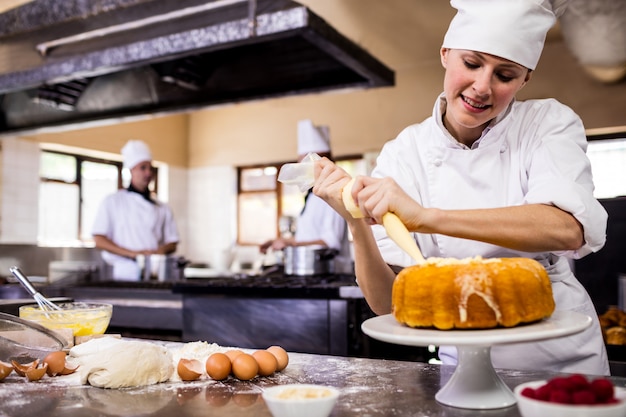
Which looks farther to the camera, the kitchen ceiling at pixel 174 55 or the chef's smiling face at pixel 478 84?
the kitchen ceiling at pixel 174 55

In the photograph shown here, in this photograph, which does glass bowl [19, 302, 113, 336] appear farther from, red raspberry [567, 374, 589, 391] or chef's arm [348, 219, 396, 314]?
red raspberry [567, 374, 589, 391]

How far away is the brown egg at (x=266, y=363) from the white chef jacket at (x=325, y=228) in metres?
2.82

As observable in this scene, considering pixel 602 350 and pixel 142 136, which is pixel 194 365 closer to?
pixel 602 350

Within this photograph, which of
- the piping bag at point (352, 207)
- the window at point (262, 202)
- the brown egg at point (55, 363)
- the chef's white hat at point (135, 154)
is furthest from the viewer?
the window at point (262, 202)

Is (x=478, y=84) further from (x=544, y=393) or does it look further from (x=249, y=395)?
(x=249, y=395)

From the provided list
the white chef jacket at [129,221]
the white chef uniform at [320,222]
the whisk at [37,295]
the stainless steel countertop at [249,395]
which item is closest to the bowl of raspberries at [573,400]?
the stainless steel countertop at [249,395]

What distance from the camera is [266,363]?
1.26 meters

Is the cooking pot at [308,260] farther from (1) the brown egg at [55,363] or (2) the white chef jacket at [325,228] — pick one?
(1) the brown egg at [55,363]

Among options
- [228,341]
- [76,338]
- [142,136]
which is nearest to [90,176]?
[142,136]

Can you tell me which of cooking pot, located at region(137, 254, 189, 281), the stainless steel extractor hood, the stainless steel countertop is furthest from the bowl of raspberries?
cooking pot, located at region(137, 254, 189, 281)

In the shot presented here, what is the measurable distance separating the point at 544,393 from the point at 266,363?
2.00ft

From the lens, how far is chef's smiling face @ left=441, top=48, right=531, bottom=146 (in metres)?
1.31

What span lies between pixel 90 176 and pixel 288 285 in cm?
611

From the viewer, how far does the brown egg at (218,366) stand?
122cm
